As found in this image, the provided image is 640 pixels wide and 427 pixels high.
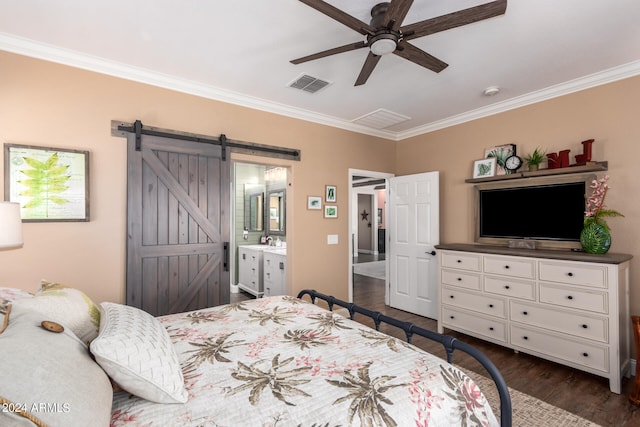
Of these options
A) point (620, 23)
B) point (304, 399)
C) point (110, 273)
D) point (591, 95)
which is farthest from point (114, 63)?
point (591, 95)

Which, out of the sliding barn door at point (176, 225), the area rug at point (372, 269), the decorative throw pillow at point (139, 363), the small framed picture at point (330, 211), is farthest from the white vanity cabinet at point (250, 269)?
the decorative throw pillow at point (139, 363)

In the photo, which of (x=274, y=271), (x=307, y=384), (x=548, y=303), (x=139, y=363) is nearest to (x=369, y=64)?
(x=307, y=384)

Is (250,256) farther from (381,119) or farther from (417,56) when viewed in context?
(417,56)

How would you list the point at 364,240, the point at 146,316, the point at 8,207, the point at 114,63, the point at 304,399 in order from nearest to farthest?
the point at 304,399 < the point at 146,316 < the point at 8,207 < the point at 114,63 < the point at 364,240

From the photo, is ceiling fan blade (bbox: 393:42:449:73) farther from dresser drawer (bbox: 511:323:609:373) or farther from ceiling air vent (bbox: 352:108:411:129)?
dresser drawer (bbox: 511:323:609:373)

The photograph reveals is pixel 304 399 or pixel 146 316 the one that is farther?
pixel 146 316

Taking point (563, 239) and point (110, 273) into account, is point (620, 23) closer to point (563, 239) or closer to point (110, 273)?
point (563, 239)

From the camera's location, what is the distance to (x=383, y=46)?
1.92m

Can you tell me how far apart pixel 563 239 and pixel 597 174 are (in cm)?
69

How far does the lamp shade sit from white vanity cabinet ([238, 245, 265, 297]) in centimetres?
328

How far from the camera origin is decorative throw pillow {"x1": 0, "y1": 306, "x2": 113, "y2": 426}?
2.31 ft

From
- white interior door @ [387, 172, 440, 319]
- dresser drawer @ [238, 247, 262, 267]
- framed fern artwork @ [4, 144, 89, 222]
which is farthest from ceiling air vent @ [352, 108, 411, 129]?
framed fern artwork @ [4, 144, 89, 222]

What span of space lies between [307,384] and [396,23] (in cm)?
193

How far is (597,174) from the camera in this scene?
2.94m
